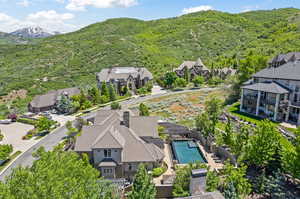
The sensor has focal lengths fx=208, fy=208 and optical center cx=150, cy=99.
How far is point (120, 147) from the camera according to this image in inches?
1085

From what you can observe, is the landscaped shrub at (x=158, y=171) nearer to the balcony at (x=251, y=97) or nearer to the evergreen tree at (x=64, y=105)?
the balcony at (x=251, y=97)

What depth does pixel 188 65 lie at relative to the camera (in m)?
92.8

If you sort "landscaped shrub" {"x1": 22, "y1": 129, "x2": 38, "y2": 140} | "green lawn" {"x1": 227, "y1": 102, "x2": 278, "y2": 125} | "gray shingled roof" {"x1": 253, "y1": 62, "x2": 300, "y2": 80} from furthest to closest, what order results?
"landscaped shrub" {"x1": 22, "y1": 129, "x2": 38, "y2": 140} → "green lawn" {"x1": 227, "y1": 102, "x2": 278, "y2": 125} → "gray shingled roof" {"x1": 253, "y1": 62, "x2": 300, "y2": 80}

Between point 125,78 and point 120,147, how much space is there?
173 ft

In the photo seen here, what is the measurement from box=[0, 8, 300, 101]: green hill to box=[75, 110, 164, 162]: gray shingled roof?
69191 millimetres

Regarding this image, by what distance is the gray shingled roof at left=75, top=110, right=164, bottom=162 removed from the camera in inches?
1110

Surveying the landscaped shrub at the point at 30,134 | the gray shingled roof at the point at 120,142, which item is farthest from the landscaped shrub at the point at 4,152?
the gray shingled roof at the point at 120,142

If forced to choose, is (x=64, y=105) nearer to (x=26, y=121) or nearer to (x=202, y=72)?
(x=26, y=121)

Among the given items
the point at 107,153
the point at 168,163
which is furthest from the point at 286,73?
the point at 107,153

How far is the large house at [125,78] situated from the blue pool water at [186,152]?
42532mm

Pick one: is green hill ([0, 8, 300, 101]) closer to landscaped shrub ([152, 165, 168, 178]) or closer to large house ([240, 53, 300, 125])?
large house ([240, 53, 300, 125])

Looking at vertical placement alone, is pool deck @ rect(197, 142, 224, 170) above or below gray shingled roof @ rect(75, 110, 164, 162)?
below

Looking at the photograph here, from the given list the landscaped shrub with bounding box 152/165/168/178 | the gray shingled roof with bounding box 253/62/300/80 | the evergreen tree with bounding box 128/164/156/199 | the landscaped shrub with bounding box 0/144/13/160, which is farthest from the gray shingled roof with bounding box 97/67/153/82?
the evergreen tree with bounding box 128/164/156/199

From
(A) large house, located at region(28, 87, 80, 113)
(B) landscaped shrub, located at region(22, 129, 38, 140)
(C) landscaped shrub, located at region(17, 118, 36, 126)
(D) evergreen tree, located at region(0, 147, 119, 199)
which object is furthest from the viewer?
(A) large house, located at region(28, 87, 80, 113)
